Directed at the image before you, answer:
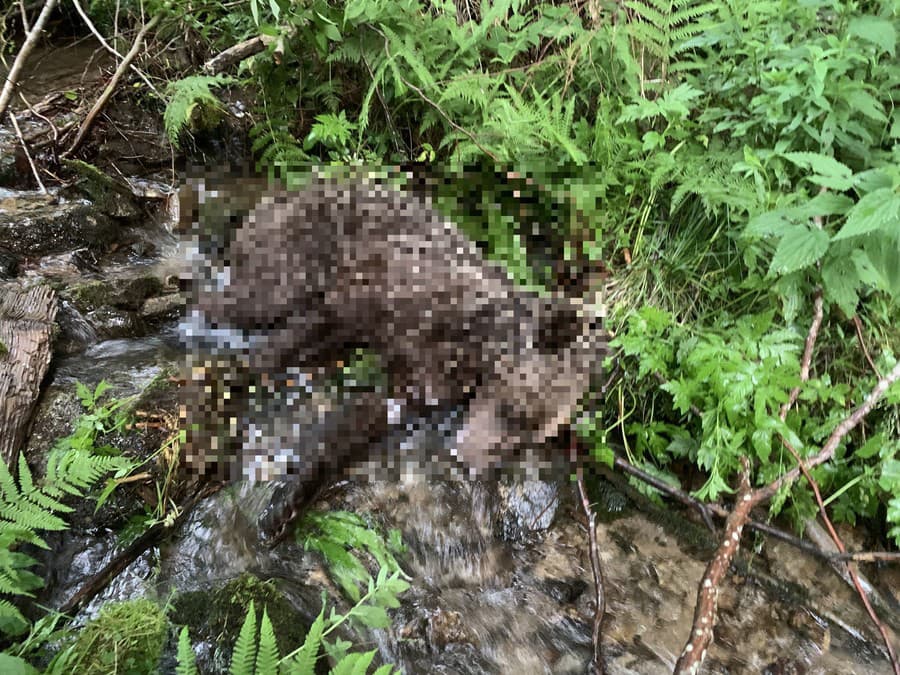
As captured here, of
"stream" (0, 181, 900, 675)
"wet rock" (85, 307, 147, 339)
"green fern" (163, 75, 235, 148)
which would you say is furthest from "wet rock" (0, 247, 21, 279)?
"green fern" (163, 75, 235, 148)

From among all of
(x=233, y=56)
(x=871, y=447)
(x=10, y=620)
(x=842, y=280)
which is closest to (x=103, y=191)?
(x=233, y=56)

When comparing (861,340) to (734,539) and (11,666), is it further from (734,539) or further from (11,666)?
(11,666)

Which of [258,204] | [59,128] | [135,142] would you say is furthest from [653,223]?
[59,128]

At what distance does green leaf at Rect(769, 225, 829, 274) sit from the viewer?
2176mm

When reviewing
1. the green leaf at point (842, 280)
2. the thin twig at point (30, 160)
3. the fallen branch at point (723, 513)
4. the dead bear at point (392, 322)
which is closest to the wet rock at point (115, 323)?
→ the dead bear at point (392, 322)

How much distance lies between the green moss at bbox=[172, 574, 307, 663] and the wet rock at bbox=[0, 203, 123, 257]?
3.08 meters

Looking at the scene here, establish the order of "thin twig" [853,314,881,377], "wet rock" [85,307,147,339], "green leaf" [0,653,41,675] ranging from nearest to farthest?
"green leaf" [0,653,41,675] < "thin twig" [853,314,881,377] < "wet rock" [85,307,147,339]

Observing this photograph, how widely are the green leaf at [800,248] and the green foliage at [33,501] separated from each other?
9.56 ft

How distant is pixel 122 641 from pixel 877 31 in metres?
3.87

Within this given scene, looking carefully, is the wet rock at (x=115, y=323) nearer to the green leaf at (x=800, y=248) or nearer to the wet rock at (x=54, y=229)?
the wet rock at (x=54, y=229)

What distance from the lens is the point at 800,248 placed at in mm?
2209

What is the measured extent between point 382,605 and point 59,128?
4882 mm

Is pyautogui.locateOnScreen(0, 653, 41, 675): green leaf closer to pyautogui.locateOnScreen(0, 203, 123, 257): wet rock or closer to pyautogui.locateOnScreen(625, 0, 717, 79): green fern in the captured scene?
pyautogui.locateOnScreen(0, 203, 123, 257): wet rock

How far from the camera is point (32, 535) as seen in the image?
1.93m
